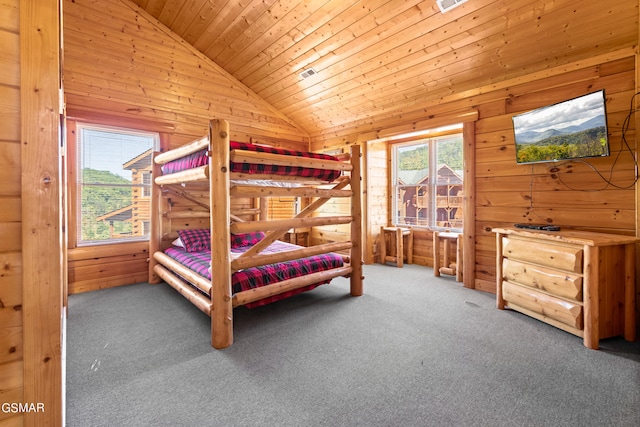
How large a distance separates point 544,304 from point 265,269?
8.47 ft

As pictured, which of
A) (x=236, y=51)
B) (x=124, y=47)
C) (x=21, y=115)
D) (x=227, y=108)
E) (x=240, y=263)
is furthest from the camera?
(x=227, y=108)

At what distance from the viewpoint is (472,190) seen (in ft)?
12.0

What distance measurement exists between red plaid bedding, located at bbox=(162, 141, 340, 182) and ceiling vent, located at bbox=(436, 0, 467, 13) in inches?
70.0

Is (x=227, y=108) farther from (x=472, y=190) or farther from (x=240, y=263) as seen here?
(x=472, y=190)

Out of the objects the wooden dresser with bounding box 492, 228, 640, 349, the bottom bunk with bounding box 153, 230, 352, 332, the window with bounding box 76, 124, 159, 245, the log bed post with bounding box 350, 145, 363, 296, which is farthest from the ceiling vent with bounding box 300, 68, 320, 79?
the wooden dresser with bounding box 492, 228, 640, 349

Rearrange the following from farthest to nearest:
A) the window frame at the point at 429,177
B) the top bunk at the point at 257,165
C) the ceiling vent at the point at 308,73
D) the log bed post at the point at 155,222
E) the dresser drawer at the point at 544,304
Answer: the window frame at the point at 429,177 → the ceiling vent at the point at 308,73 → the log bed post at the point at 155,222 → the top bunk at the point at 257,165 → the dresser drawer at the point at 544,304

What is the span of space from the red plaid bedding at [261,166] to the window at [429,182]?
2.52m

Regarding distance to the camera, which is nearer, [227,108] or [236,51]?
[236,51]

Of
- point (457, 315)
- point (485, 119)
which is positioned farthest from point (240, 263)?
point (485, 119)

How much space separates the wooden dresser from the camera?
2.21 meters

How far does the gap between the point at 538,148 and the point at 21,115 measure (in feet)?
12.6

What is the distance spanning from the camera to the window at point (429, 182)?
474 cm

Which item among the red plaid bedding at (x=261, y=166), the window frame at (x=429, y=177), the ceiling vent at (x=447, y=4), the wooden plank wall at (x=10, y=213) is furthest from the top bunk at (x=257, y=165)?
the window frame at (x=429, y=177)

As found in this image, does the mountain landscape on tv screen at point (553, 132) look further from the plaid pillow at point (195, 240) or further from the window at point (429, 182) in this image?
the plaid pillow at point (195, 240)
